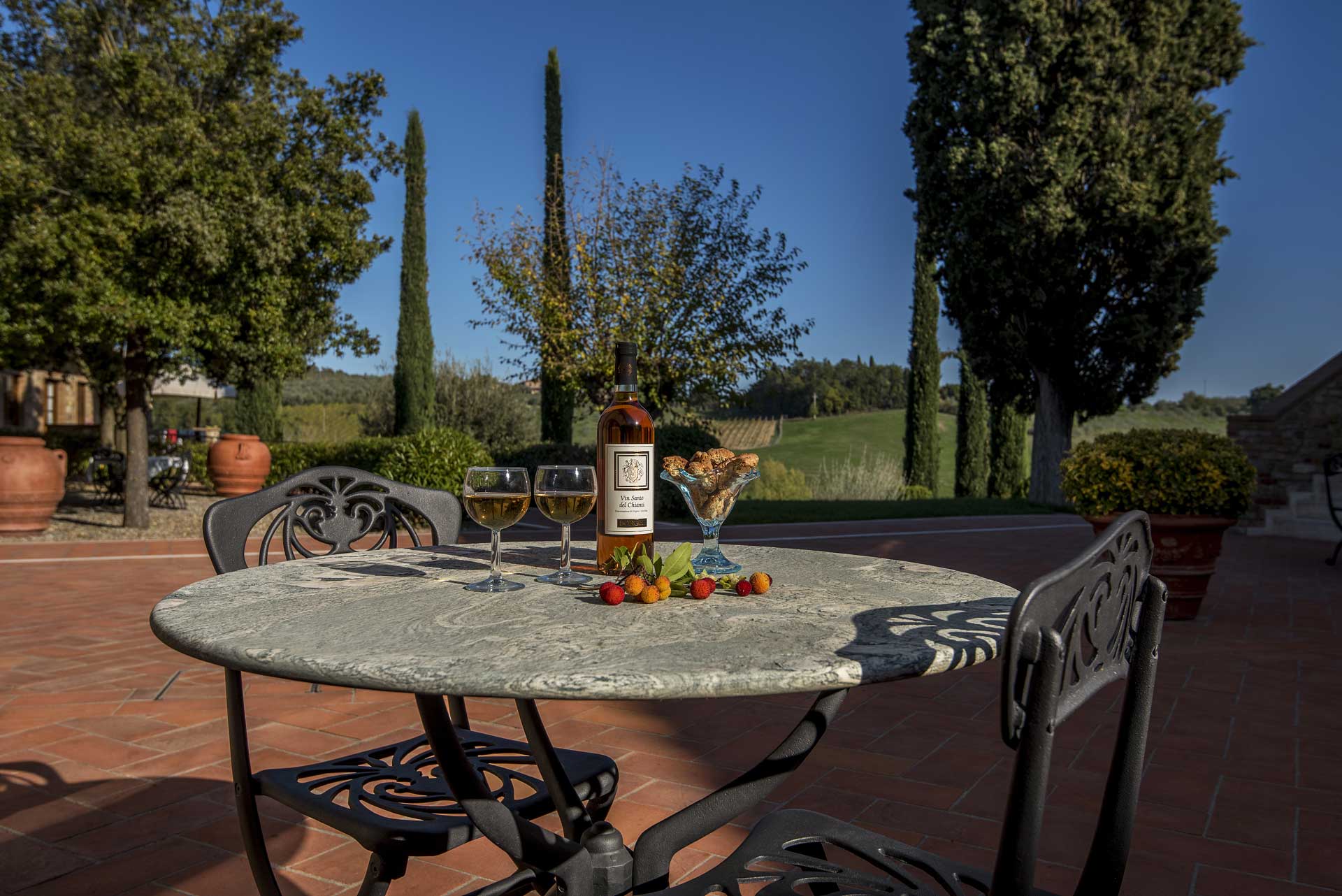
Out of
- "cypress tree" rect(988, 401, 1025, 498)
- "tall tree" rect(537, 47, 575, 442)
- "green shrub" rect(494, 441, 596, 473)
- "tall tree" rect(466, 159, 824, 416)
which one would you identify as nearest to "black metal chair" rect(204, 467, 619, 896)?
"tall tree" rect(466, 159, 824, 416)

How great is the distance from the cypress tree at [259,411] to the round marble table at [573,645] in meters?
18.2

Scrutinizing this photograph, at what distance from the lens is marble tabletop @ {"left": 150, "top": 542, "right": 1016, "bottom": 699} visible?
0.98m

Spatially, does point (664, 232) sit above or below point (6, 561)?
above

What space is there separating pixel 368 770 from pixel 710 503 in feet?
2.82

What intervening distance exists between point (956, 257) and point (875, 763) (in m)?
11.7

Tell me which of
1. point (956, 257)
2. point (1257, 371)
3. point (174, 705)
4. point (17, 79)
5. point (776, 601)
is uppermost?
point (17, 79)

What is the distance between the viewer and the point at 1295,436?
34.1ft

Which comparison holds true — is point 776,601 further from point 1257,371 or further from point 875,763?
point 1257,371

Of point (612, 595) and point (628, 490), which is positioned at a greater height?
point (628, 490)

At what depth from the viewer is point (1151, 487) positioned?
5262mm

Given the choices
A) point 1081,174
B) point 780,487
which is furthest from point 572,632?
point 780,487

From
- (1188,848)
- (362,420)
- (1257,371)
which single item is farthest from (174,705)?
(362,420)

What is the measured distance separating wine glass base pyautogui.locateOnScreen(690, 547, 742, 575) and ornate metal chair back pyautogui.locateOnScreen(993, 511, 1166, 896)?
75cm

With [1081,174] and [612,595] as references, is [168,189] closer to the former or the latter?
[612,595]
